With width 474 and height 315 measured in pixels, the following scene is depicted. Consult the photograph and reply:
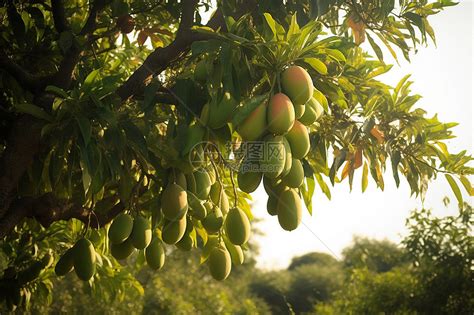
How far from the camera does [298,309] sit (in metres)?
17.3

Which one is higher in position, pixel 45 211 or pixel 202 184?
pixel 202 184

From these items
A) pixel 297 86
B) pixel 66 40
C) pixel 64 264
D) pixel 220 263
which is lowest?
pixel 64 264

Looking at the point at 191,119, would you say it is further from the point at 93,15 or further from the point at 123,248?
the point at 93,15

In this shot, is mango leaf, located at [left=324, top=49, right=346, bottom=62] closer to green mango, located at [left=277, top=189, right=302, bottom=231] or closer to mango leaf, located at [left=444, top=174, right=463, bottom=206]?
green mango, located at [left=277, top=189, right=302, bottom=231]

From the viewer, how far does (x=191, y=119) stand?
144 cm

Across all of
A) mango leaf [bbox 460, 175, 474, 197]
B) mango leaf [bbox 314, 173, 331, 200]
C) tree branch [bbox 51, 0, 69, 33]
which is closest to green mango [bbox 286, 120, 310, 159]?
mango leaf [bbox 314, 173, 331, 200]

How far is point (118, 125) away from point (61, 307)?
311 inches

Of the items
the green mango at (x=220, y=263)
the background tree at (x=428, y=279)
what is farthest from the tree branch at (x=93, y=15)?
the background tree at (x=428, y=279)

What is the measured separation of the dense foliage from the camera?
1.37m

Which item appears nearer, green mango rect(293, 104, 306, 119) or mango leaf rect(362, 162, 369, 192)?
green mango rect(293, 104, 306, 119)

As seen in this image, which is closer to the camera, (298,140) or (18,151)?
(298,140)

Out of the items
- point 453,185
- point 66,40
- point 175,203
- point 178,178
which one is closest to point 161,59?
point 66,40

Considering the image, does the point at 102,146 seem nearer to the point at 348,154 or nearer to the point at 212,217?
the point at 212,217

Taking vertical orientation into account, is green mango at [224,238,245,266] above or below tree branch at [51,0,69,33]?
below
